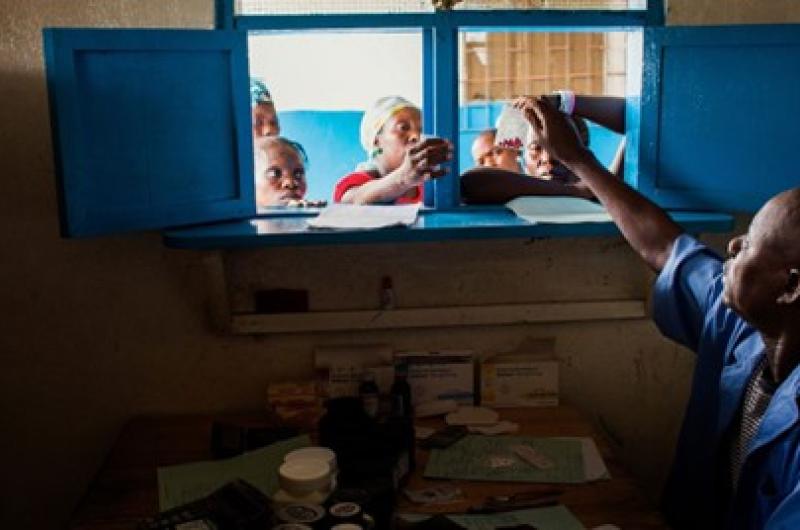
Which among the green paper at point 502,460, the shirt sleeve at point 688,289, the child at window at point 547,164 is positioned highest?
the child at window at point 547,164

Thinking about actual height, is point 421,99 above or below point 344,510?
above

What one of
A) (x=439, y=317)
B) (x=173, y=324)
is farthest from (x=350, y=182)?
(x=173, y=324)

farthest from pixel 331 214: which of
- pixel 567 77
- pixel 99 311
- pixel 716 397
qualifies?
pixel 567 77

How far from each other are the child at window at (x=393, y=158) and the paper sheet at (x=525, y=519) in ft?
2.24

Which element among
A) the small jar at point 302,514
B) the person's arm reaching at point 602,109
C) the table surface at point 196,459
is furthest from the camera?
the person's arm reaching at point 602,109

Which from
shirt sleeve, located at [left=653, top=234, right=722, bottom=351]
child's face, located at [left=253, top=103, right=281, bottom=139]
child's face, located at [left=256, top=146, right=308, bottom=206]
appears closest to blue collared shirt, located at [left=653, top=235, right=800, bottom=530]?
shirt sleeve, located at [left=653, top=234, right=722, bottom=351]

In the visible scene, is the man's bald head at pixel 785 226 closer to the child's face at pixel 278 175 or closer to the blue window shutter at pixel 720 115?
the blue window shutter at pixel 720 115

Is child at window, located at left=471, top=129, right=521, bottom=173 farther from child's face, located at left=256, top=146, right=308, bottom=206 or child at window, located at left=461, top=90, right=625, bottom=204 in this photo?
child's face, located at left=256, top=146, right=308, bottom=206

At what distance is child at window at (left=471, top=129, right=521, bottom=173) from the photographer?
92.5 inches

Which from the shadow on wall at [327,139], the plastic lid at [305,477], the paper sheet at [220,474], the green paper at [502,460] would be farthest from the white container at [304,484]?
the shadow on wall at [327,139]

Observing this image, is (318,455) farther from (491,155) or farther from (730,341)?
(491,155)

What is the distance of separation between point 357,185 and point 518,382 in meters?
0.58

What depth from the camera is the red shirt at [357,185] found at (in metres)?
1.89

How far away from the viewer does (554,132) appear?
5.13 feet
